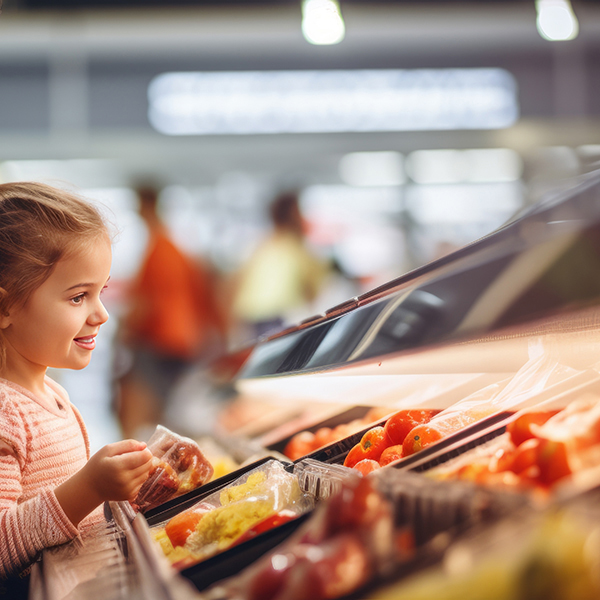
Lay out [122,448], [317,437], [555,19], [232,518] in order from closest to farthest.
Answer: [232,518] < [122,448] < [317,437] < [555,19]

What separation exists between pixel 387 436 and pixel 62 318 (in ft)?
2.56

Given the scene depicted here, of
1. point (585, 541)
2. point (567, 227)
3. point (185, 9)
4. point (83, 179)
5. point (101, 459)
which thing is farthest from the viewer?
point (83, 179)

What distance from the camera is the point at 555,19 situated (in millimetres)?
4266

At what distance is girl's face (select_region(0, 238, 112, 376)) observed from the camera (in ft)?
4.35

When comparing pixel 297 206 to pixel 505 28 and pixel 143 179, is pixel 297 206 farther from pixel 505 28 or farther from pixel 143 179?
pixel 505 28

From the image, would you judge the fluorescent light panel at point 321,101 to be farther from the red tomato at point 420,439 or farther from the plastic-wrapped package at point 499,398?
the red tomato at point 420,439

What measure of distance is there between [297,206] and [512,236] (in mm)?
3283

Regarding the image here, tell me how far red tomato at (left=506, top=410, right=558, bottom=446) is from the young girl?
0.71 metres

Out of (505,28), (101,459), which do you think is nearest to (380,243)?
(505,28)

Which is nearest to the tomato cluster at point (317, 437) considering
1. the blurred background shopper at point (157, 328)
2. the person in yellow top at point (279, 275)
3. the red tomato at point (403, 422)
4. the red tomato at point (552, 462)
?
the red tomato at point (403, 422)

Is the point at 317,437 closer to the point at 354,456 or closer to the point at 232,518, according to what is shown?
the point at 354,456

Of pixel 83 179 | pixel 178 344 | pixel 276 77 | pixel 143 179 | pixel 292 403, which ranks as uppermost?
pixel 276 77

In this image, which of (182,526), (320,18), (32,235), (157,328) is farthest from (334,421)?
(320,18)

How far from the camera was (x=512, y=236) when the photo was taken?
88 centimetres
